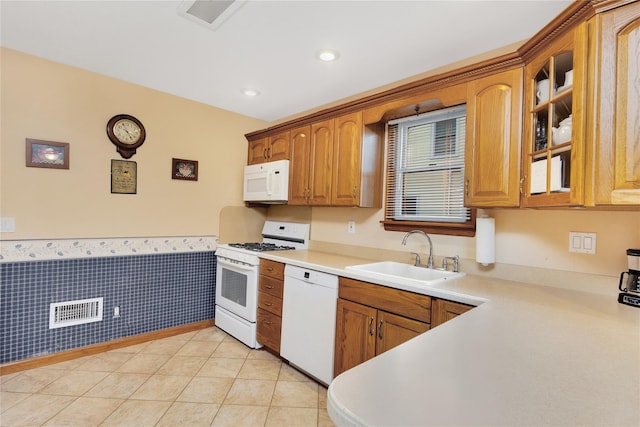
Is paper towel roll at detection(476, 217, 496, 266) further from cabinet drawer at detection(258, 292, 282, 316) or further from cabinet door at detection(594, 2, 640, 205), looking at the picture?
cabinet drawer at detection(258, 292, 282, 316)

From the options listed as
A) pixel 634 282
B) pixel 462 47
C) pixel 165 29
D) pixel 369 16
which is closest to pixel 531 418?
pixel 634 282

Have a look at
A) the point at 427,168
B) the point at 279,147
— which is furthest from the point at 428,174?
the point at 279,147

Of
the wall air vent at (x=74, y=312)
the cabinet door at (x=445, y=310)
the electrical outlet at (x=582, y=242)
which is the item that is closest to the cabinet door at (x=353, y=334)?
the cabinet door at (x=445, y=310)

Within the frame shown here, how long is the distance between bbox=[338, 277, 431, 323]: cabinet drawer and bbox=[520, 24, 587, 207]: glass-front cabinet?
0.76 metres

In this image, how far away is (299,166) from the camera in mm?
3064

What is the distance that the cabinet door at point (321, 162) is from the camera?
2799mm

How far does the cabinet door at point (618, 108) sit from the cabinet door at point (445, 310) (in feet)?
2.38

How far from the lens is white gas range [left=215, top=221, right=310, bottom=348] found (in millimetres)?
2873

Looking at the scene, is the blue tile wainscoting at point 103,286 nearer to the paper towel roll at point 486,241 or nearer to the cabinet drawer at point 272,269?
the cabinet drawer at point 272,269

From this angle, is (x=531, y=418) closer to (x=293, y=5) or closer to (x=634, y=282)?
(x=634, y=282)

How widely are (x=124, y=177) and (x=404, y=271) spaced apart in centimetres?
251

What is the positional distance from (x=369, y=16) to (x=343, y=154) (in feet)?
3.53

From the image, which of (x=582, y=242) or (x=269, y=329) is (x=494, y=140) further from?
(x=269, y=329)

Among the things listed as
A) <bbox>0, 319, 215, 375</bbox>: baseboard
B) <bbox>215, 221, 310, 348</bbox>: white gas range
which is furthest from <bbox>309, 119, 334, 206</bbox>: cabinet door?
<bbox>0, 319, 215, 375</bbox>: baseboard
